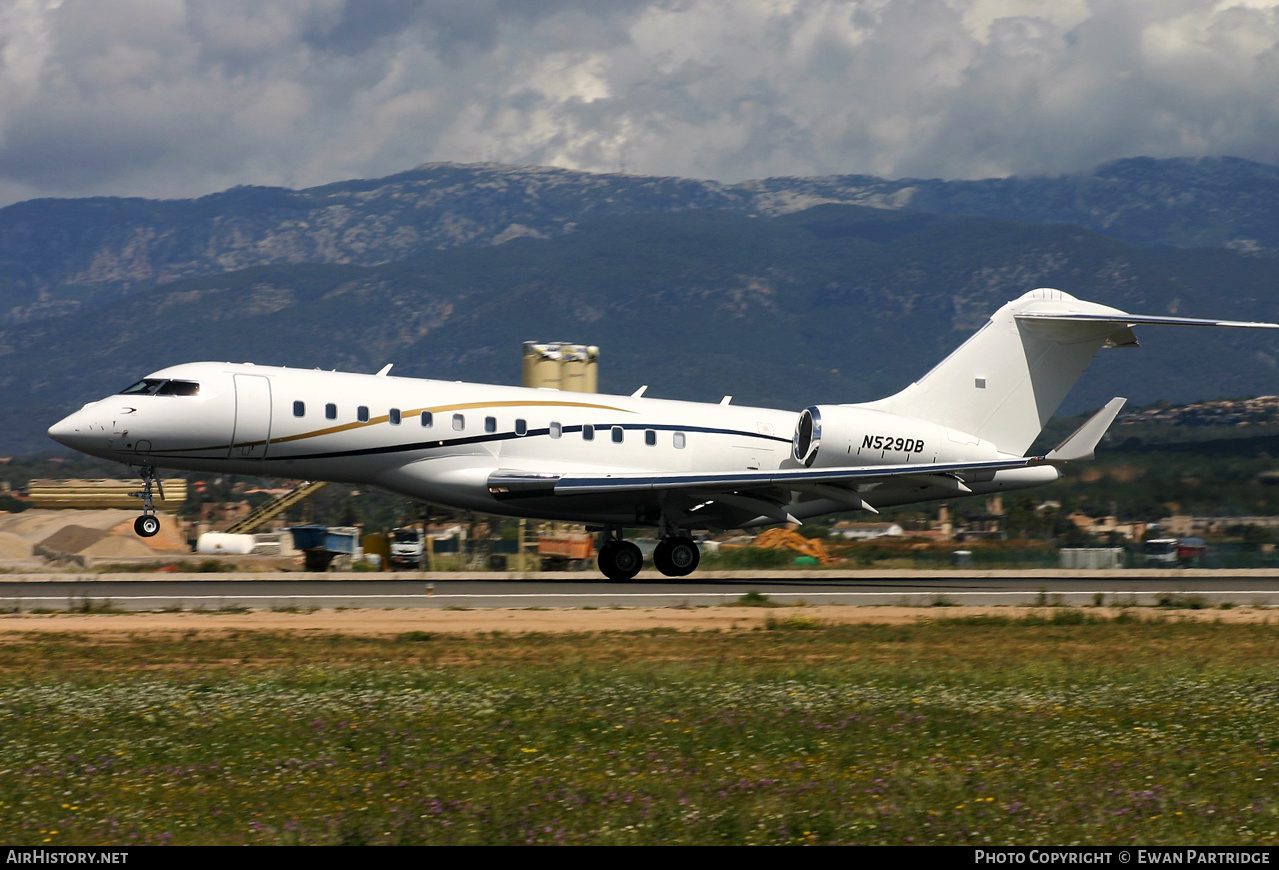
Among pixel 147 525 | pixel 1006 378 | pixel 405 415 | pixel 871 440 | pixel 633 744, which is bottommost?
pixel 633 744

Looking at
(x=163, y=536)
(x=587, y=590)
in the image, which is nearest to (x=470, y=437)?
(x=587, y=590)

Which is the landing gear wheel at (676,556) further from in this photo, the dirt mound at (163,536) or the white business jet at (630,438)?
the dirt mound at (163,536)

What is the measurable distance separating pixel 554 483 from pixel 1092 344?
1224 centimetres

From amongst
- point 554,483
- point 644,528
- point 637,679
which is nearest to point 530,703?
point 637,679

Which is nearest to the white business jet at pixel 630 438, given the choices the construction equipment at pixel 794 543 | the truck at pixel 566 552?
the construction equipment at pixel 794 543

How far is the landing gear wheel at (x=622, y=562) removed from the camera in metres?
29.6

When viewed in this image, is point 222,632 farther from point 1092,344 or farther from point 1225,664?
point 1092,344

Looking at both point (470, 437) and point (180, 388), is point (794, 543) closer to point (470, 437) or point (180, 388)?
point (470, 437)

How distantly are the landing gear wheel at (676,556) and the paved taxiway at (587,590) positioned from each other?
13.2 inches

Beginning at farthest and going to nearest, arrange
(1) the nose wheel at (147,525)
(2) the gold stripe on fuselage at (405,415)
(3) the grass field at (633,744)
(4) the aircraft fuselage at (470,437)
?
(2) the gold stripe on fuselage at (405,415)
(4) the aircraft fuselage at (470,437)
(1) the nose wheel at (147,525)
(3) the grass field at (633,744)

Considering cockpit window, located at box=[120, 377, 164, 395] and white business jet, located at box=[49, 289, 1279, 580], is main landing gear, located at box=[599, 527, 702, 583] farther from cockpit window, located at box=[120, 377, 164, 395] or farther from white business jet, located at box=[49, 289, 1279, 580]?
cockpit window, located at box=[120, 377, 164, 395]

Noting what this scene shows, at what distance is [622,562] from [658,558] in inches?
32.8

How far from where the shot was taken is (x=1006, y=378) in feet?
103

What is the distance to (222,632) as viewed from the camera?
63.3 ft
